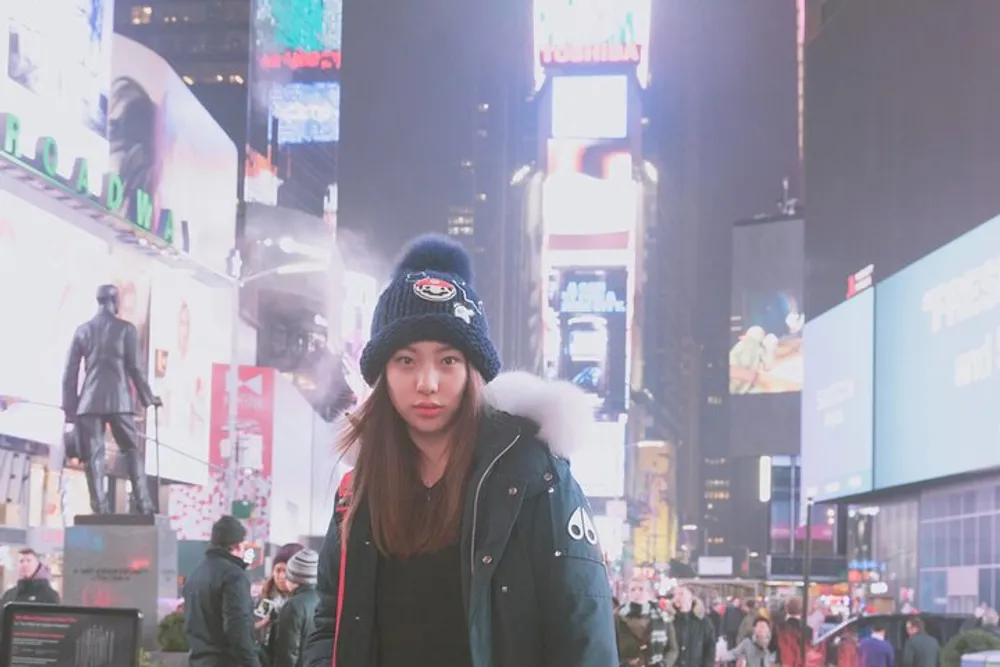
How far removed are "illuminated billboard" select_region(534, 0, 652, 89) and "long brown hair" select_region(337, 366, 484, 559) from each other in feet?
356

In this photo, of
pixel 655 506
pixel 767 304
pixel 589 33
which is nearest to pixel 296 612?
pixel 767 304

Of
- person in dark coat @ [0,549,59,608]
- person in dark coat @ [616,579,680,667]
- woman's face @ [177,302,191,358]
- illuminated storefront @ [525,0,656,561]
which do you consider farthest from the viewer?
illuminated storefront @ [525,0,656,561]

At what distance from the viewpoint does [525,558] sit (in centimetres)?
243

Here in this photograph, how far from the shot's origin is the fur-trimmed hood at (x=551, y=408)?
8.36 feet

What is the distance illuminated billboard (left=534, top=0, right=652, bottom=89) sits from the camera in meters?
110

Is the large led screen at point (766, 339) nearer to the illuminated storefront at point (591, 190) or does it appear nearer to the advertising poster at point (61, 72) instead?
the illuminated storefront at point (591, 190)

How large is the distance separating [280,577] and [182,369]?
82.8 feet

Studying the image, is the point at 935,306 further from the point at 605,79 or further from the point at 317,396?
the point at 605,79

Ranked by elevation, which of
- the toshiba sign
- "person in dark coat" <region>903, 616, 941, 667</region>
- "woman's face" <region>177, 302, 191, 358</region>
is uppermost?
the toshiba sign

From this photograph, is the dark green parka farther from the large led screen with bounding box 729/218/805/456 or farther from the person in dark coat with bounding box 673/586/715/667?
the large led screen with bounding box 729/218/805/456

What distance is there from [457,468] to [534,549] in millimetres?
194

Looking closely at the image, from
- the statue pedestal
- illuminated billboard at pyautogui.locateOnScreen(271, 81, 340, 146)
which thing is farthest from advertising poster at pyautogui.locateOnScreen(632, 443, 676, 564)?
the statue pedestal

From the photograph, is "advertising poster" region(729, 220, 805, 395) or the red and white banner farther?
"advertising poster" region(729, 220, 805, 395)

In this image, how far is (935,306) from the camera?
23.6 metres
